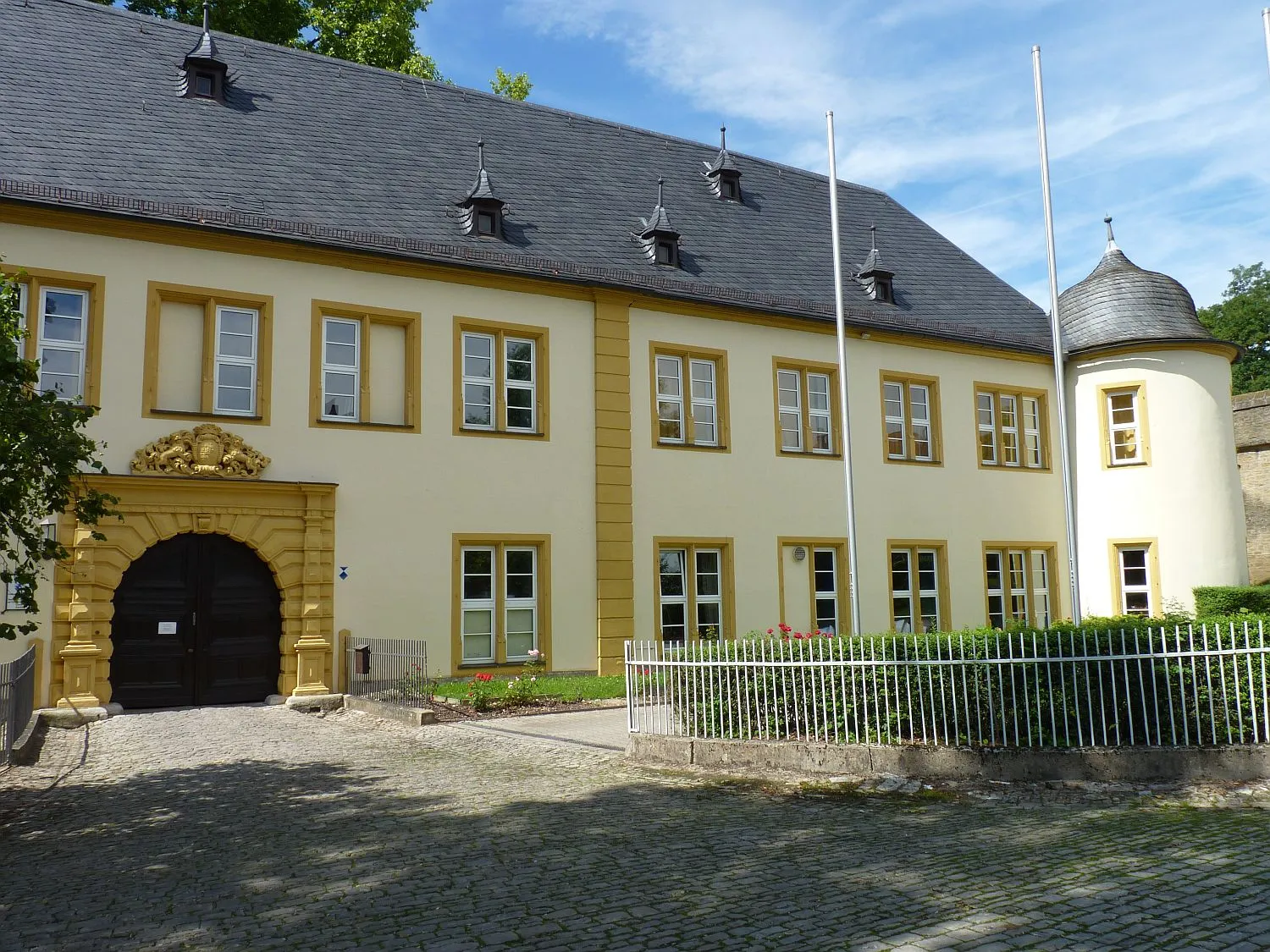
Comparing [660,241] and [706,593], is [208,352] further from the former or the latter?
[706,593]

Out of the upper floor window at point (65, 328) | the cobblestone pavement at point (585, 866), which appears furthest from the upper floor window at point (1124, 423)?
the upper floor window at point (65, 328)

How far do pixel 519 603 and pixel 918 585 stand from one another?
Result: 8.79 meters

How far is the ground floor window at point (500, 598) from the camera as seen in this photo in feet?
55.3

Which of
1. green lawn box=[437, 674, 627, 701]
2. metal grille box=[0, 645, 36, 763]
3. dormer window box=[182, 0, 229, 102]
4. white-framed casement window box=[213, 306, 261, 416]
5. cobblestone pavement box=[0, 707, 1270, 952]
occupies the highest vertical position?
dormer window box=[182, 0, 229, 102]

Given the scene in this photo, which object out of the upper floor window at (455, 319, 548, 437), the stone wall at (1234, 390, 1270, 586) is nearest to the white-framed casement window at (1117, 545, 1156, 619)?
the stone wall at (1234, 390, 1270, 586)

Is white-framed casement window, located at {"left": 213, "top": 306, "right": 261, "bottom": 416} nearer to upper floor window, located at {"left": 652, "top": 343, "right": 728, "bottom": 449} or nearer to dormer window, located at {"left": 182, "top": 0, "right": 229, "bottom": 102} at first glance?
dormer window, located at {"left": 182, "top": 0, "right": 229, "bottom": 102}

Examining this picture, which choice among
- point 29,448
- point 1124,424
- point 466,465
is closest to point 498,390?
point 466,465

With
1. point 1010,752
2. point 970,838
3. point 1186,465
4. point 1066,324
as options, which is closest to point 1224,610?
point 1186,465

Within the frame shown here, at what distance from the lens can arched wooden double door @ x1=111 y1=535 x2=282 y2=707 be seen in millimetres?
14562

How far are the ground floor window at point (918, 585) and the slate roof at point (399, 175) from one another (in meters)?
4.48

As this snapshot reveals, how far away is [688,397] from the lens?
64.2 feet

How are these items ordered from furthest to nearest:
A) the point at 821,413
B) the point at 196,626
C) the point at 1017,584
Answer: the point at 1017,584
the point at 821,413
the point at 196,626

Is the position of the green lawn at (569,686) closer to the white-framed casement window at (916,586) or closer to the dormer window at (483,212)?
the white-framed casement window at (916,586)

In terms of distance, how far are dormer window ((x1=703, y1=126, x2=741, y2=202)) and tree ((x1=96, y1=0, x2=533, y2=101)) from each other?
7312 millimetres
